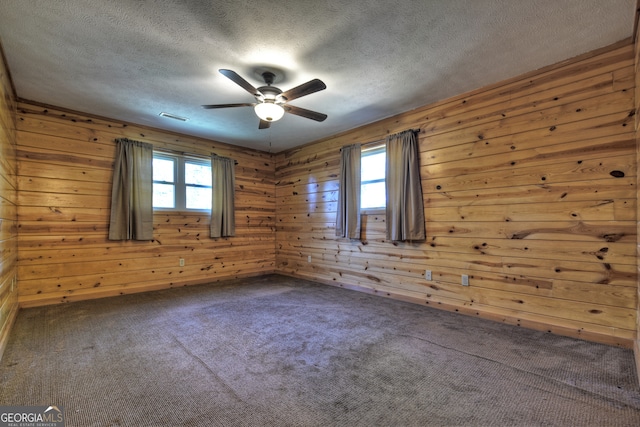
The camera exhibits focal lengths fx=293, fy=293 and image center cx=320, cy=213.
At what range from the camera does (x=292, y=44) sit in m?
2.38

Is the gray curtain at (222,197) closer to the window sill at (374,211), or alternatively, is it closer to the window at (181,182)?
the window at (181,182)

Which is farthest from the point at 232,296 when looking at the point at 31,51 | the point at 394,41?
the point at 394,41

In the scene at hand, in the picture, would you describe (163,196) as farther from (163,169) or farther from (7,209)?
(7,209)

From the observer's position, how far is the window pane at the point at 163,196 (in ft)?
14.8

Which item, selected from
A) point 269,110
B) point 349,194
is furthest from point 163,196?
point 349,194

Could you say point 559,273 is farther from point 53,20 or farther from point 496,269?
point 53,20

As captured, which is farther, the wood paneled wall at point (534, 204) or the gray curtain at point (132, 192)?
the gray curtain at point (132, 192)

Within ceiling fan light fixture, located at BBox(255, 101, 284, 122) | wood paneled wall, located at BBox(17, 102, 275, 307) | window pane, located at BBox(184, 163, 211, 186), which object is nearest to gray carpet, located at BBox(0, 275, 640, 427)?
wood paneled wall, located at BBox(17, 102, 275, 307)

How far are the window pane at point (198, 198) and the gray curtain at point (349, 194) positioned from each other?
229 cm

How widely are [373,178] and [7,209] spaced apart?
4046mm

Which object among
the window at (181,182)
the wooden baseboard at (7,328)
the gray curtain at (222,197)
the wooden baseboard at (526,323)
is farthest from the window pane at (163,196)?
the wooden baseboard at (526,323)

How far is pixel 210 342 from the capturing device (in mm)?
2482

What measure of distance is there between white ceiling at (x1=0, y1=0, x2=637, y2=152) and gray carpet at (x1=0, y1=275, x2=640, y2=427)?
2448mm

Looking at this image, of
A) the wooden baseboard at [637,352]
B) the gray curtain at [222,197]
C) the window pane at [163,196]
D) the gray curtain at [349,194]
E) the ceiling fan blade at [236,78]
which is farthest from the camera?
the gray curtain at [222,197]
